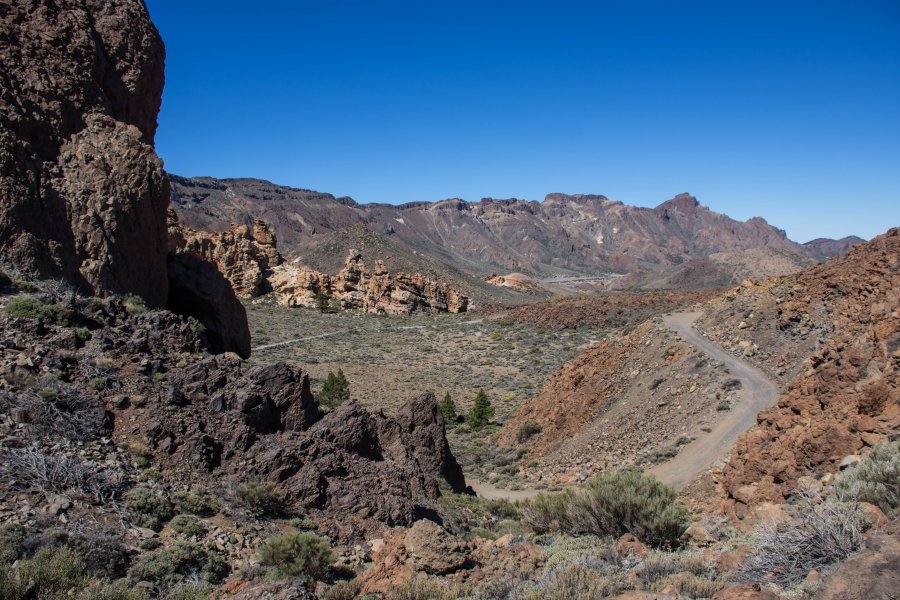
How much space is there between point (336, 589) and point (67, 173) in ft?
34.3

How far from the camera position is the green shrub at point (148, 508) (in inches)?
260

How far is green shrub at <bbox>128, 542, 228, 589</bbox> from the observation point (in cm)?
577

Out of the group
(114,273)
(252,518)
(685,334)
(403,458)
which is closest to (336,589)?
(252,518)

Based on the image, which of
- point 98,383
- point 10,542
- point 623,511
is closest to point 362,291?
point 98,383

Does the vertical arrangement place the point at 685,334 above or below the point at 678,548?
above

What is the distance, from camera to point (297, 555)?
632 centimetres

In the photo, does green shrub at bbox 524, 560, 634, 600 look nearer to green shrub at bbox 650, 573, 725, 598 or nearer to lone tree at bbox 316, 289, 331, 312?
green shrub at bbox 650, 573, 725, 598

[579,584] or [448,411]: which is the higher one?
[579,584]

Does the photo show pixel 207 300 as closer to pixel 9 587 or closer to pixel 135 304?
pixel 135 304

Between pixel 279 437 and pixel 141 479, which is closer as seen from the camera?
pixel 141 479

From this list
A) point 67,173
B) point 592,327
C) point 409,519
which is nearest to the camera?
point 409,519

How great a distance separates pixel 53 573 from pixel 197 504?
2.36 m

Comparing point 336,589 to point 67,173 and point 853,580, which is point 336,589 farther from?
point 67,173

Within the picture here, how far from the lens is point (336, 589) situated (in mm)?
5738
